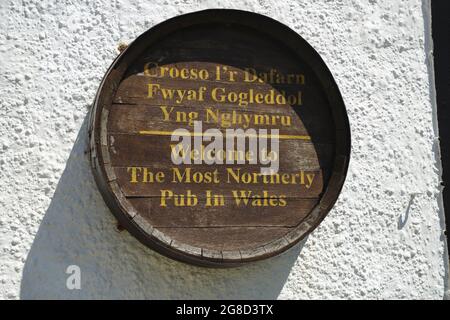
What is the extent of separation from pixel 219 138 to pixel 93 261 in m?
0.72

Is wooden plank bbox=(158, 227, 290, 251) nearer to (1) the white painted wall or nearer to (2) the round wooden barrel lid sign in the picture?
(2) the round wooden barrel lid sign

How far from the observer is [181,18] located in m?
2.38

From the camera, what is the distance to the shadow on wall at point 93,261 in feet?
7.70

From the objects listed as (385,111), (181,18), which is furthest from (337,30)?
(181,18)

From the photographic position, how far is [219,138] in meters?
2.42

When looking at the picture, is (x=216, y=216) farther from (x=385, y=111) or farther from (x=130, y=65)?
(x=385, y=111)

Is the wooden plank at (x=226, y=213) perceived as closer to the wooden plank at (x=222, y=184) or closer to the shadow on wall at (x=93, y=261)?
the wooden plank at (x=222, y=184)

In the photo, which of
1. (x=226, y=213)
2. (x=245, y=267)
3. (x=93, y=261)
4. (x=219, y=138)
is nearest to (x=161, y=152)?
(x=219, y=138)

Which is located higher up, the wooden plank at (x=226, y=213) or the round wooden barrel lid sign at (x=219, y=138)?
the round wooden barrel lid sign at (x=219, y=138)

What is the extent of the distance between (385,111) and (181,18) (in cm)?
110

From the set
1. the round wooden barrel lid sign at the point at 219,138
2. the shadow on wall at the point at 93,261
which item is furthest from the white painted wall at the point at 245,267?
the round wooden barrel lid sign at the point at 219,138

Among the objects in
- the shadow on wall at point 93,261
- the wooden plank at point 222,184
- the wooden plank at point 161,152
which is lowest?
the shadow on wall at point 93,261

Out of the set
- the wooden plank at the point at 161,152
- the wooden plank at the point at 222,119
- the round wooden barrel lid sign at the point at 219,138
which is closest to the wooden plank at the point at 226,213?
the round wooden barrel lid sign at the point at 219,138

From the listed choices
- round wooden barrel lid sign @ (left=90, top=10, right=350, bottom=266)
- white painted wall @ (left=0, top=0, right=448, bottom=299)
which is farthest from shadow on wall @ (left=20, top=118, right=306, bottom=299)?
round wooden barrel lid sign @ (left=90, top=10, right=350, bottom=266)
